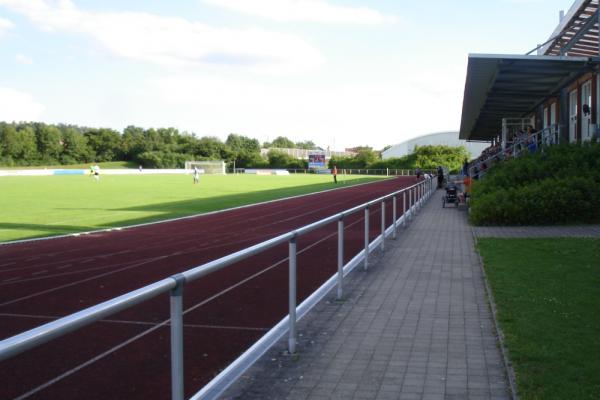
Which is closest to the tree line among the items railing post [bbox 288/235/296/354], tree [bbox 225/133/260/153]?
tree [bbox 225/133/260/153]

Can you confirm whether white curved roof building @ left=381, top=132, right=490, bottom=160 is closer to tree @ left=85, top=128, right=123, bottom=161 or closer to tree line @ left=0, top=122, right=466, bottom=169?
tree line @ left=0, top=122, right=466, bottom=169

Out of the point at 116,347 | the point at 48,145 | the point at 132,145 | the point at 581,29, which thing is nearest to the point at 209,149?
the point at 132,145

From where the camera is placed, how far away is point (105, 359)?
5.46 m

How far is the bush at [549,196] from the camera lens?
622 inches

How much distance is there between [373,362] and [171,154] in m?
118

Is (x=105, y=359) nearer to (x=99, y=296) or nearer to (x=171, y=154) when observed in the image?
(x=99, y=296)

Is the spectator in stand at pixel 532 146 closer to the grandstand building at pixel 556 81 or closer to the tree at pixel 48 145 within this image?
the grandstand building at pixel 556 81

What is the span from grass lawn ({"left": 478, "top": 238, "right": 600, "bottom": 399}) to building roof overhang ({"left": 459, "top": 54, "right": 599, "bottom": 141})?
9643 millimetres

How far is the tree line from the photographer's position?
10950 cm

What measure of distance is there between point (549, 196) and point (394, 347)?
11.9 m

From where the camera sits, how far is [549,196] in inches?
631

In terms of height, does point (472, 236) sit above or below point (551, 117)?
below

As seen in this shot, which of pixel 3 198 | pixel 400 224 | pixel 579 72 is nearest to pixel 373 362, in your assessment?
pixel 400 224

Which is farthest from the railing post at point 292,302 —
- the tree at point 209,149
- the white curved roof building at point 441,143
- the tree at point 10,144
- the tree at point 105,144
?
the tree at point 105,144
